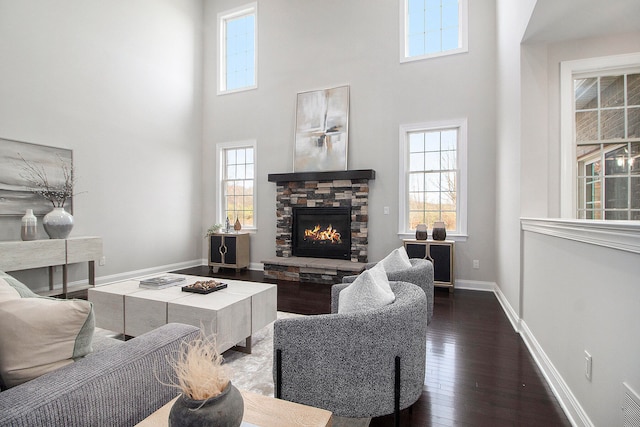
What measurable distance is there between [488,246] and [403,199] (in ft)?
4.59

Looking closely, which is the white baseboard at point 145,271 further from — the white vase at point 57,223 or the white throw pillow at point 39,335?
the white throw pillow at point 39,335

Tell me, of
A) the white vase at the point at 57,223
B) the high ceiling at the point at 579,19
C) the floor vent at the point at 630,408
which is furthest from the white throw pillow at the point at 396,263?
the white vase at the point at 57,223

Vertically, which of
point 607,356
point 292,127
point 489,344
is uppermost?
point 292,127

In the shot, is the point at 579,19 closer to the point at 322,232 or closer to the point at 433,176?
the point at 433,176

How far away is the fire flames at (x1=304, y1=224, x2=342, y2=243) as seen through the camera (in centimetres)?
555

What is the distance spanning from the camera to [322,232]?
564 centimetres

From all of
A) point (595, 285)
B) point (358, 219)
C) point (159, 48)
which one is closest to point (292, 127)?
point (358, 219)

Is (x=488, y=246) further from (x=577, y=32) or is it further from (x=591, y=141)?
(x=577, y=32)

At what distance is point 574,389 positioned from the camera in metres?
1.82

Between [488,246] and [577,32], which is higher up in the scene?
[577,32]

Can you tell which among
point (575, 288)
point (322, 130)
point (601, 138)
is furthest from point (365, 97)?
point (575, 288)

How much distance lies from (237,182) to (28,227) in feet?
11.0

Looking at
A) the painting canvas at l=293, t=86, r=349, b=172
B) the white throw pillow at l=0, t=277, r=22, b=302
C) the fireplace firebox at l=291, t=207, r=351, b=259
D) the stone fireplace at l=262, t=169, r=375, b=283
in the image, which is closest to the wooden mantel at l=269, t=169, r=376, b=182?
the stone fireplace at l=262, t=169, r=375, b=283

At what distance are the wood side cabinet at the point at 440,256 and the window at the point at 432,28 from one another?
2904mm
